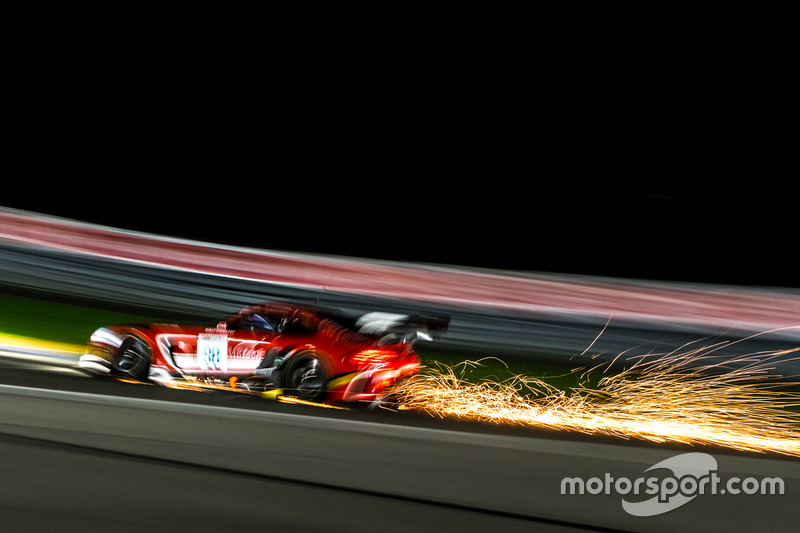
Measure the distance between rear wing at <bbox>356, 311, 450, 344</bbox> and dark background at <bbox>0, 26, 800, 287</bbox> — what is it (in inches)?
557

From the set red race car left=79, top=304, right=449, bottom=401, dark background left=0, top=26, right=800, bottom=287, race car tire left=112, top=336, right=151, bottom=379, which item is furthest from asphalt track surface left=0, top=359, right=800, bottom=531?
dark background left=0, top=26, right=800, bottom=287

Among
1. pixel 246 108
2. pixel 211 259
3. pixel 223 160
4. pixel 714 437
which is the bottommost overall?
pixel 714 437

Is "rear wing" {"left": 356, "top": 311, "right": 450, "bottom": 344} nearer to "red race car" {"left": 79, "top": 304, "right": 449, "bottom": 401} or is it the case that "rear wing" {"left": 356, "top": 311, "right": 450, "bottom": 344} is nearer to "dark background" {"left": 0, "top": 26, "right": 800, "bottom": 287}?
"red race car" {"left": 79, "top": 304, "right": 449, "bottom": 401}

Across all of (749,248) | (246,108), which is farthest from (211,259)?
(246,108)

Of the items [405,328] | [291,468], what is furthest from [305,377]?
[291,468]

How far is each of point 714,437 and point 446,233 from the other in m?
18.6

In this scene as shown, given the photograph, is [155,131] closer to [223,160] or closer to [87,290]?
[223,160]

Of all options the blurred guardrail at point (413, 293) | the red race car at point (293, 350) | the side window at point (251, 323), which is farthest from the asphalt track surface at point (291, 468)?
the blurred guardrail at point (413, 293)

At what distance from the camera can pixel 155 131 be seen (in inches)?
1178

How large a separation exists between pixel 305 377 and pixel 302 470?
162cm

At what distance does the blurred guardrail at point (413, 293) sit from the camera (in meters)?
12.0

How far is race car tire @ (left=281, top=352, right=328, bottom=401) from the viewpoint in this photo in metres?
7.00

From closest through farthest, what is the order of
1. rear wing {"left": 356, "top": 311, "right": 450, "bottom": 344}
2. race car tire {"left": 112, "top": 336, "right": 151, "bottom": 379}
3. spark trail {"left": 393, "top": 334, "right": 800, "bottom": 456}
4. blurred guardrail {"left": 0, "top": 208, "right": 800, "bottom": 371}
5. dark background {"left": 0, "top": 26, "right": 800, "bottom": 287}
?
1. spark trail {"left": 393, "top": 334, "right": 800, "bottom": 456}
2. rear wing {"left": 356, "top": 311, "right": 450, "bottom": 344}
3. race car tire {"left": 112, "top": 336, "right": 151, "bottom": 379}
4. blurred guardrail {"left": 0, "top": 208, "right": 800, "bottom": 371}
5. dark background {"left": 0, "top": 26, "right": 800, "bottom": 287}

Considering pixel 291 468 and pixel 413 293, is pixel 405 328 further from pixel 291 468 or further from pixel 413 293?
pixel 413 293
